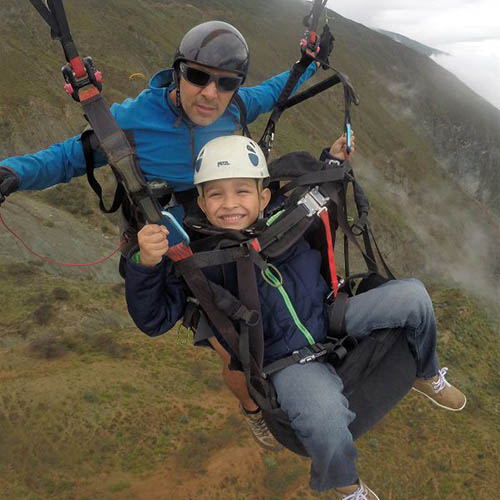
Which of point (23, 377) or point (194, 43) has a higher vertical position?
point (194, 43)

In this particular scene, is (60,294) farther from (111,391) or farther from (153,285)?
(153,285)

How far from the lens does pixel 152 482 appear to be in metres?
8.13

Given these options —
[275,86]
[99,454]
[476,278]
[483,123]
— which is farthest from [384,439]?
[483,123]

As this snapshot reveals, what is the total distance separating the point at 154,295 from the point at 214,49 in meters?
2.49

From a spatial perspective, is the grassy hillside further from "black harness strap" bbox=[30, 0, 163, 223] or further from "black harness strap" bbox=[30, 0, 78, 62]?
"black harness strap" bbox=[30, 0, 78, 62]

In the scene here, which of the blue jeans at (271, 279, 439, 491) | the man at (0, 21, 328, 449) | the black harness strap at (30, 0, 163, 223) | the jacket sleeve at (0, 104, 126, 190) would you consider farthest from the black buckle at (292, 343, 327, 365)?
the jacket sleeve at (0, 104, 126, 190)

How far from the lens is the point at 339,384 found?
4383mm

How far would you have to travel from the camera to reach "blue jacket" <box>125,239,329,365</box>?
3920 millimetres

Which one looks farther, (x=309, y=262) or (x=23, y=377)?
(x=23, y=377)

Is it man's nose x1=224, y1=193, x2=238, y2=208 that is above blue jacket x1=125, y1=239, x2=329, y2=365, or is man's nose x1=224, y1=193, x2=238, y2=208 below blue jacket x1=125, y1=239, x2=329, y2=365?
above

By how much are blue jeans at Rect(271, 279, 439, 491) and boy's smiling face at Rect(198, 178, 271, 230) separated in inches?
59.4

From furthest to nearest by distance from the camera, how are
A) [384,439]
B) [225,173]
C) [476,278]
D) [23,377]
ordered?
[476,278]
[384,439]
[23,377]
[225,173]

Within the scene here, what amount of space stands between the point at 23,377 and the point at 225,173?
27.0 ft

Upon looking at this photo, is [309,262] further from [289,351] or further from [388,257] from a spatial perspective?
[388,257]
